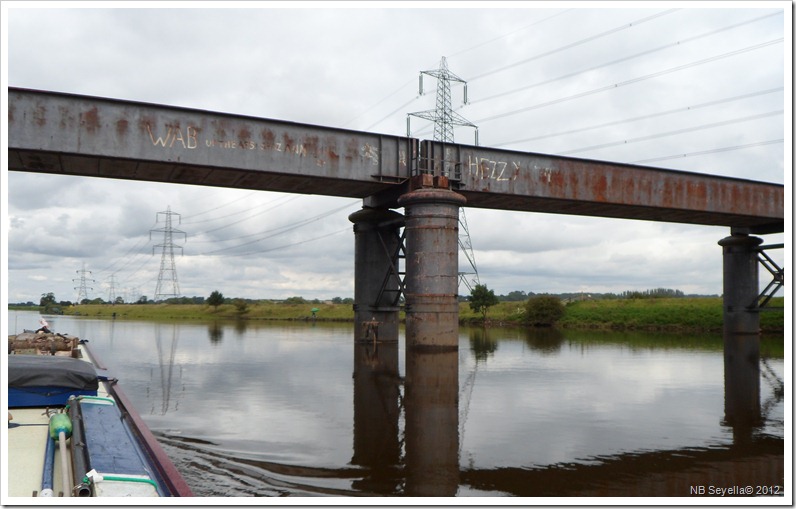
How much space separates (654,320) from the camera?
4478cm

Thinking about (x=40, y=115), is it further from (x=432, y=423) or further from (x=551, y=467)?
(x=551, y=467)

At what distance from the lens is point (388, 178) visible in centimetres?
2089

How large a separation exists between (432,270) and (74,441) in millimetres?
13659

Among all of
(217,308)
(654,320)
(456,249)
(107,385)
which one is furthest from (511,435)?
(217,308)

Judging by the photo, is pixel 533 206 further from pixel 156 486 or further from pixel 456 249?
pixel 156 486

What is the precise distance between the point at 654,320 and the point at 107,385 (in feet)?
136

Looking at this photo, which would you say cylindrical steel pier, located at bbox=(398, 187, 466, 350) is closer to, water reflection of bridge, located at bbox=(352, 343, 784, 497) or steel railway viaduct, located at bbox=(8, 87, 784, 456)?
steel railway viaduct, located at bbox=(8, 87, 784, 456)

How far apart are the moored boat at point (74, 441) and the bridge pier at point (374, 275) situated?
14.3 m

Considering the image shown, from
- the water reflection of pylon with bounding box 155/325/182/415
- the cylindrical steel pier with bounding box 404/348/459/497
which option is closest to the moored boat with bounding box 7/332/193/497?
the water reflection of pylon with bounding box 155/325/182/415

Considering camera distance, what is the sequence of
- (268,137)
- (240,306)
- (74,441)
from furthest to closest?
(240,306) → (268,137) → (74,441)

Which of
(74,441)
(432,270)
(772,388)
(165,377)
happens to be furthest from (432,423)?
(772,388)

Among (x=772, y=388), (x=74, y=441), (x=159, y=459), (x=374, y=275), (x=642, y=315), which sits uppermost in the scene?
(x=374, y=275)

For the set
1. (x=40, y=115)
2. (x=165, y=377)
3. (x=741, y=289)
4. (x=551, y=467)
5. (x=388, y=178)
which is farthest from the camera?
(x=741, y=289)

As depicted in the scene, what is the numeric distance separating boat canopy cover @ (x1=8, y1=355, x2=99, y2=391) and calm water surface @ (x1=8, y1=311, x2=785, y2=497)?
1632 mm
